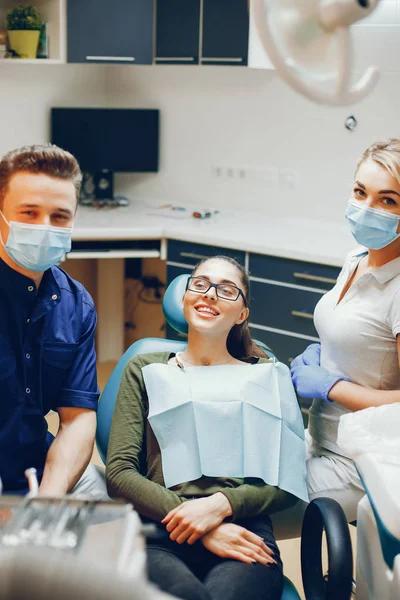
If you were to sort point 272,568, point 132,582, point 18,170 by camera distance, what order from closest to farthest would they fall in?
point 132,582, point 272,568, point 18,170

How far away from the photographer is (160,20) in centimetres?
415

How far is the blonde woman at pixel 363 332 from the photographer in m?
2.05

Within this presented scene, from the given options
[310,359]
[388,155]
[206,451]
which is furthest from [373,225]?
[206,451]

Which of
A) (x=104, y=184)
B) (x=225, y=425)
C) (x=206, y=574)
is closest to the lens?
(x=206, y=574)

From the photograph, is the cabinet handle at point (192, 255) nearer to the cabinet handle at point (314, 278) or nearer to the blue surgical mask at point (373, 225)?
the cabinet handle at point (314, 278)

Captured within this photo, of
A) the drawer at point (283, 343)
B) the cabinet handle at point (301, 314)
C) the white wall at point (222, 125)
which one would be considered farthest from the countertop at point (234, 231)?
the drawer at point (283, 343)

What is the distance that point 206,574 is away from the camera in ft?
5.90

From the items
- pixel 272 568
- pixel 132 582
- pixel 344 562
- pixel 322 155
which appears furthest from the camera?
pixel 322 155

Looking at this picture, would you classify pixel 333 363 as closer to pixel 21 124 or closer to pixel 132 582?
pixel 132 582

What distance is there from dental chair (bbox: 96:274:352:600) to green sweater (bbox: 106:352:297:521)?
12cm

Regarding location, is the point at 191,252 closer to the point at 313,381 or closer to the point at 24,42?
the point at 24,42

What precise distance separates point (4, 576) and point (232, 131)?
3747 millimetres

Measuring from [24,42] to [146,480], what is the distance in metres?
2.71

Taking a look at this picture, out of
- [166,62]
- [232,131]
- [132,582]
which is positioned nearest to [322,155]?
[232,131]
